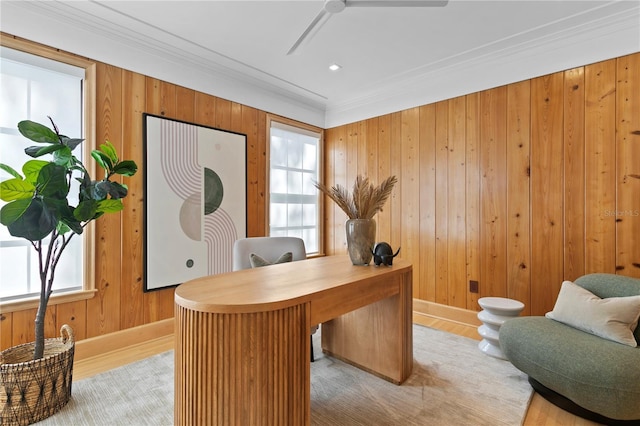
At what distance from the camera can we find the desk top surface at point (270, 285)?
115 cm

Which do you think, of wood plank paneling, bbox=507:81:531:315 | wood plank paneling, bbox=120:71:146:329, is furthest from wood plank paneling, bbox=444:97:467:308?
wood plank paneling, bbox=120:71:146:329

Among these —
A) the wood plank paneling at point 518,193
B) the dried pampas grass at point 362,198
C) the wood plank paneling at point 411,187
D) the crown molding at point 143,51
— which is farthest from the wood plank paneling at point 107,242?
the wood plank paneling at point 518,193

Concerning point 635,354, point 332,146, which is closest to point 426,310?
point 635,354

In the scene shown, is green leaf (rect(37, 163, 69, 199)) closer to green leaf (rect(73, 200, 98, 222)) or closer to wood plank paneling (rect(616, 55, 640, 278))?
green leaf (rect(73, 200, 98, 222))

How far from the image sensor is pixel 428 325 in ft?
9.99

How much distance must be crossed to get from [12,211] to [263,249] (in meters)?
1.46

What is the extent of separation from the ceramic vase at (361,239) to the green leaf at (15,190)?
1.80m

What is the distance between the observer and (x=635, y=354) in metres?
1.52

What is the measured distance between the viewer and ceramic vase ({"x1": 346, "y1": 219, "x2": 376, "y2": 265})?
1.93 m

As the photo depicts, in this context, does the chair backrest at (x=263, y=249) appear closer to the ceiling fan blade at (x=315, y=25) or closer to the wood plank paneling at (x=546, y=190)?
the ceiling fan blade at (x=315, y=25)

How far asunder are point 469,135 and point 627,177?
4.13 feet

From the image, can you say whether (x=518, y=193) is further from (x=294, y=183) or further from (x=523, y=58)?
(x=294, y=183)

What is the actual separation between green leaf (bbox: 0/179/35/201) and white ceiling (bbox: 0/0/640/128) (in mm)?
1308

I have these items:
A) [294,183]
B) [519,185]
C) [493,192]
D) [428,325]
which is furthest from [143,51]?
[428,325]
